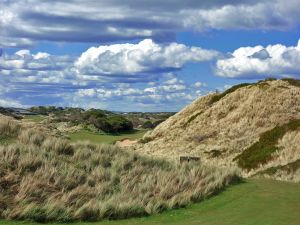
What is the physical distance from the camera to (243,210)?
58.9 feet

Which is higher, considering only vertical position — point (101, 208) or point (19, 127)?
point (19, 127)

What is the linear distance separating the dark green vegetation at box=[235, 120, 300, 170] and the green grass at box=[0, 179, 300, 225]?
498 inches

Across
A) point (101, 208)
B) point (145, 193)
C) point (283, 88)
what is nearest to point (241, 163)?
point (283, 88)

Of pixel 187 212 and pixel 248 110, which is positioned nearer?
pixel 187 212

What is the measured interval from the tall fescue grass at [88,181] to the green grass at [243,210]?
1.52ft

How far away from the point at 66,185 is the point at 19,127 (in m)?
6.88

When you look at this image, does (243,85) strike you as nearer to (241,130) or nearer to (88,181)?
(241,130)

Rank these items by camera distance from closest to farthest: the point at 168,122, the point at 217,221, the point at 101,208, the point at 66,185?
1. the point at 217,221
2. the point at 101,208
3. the point at 66,185
4. the point at 168,122

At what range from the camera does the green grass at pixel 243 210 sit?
1645 cm

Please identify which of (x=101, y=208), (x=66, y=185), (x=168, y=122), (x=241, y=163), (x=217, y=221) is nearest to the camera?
(x=217, y=221)

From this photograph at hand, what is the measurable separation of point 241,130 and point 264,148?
585 cm

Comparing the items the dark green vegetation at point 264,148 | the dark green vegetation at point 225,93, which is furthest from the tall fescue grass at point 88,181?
the dark green vegetation at point 225,93

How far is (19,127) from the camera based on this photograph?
25.3 m

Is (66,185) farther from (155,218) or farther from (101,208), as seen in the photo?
(155,218)
